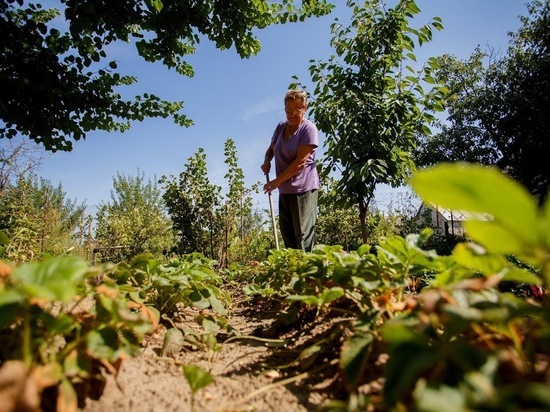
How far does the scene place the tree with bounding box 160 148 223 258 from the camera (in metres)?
8.05

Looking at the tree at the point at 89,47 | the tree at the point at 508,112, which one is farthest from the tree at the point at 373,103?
the tree at the point at 508,112

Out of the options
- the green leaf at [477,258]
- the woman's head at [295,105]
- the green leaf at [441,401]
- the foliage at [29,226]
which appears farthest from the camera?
the foliage at [29,226]

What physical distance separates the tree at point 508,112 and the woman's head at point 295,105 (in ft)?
41.3

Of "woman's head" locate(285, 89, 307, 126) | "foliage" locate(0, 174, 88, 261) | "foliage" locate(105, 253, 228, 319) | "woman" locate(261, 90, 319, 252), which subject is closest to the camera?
"foliage" locate(105, 253, 228, 319)

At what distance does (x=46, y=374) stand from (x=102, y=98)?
15.4 ft

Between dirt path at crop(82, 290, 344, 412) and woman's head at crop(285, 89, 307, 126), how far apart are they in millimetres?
2644

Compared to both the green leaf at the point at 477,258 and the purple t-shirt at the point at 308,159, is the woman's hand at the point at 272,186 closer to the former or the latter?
the purple t-shirt at the point at 308,159

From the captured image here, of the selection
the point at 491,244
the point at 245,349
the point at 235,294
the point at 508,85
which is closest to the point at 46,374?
the point at 491,244

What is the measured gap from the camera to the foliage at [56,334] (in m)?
0.52

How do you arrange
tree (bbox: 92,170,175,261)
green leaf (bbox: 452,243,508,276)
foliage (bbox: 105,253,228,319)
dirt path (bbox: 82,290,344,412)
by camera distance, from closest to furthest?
1. green leaf (bbox: 452,243,508,276)
2. dirt path (bbox: 82,290,344,412)
3. foliage (bbox: 105,253,228,319)
4. tree (bbox: 92,170,175,261)

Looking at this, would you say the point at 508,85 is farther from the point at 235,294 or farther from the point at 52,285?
the point at 52,285

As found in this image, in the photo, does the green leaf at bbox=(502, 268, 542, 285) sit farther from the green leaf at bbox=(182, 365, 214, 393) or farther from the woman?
the woman

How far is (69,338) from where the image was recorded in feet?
3.05

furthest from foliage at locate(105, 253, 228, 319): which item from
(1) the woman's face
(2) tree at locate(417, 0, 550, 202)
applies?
Answer: (2) tree at locate(417, 0, 550, 202)
